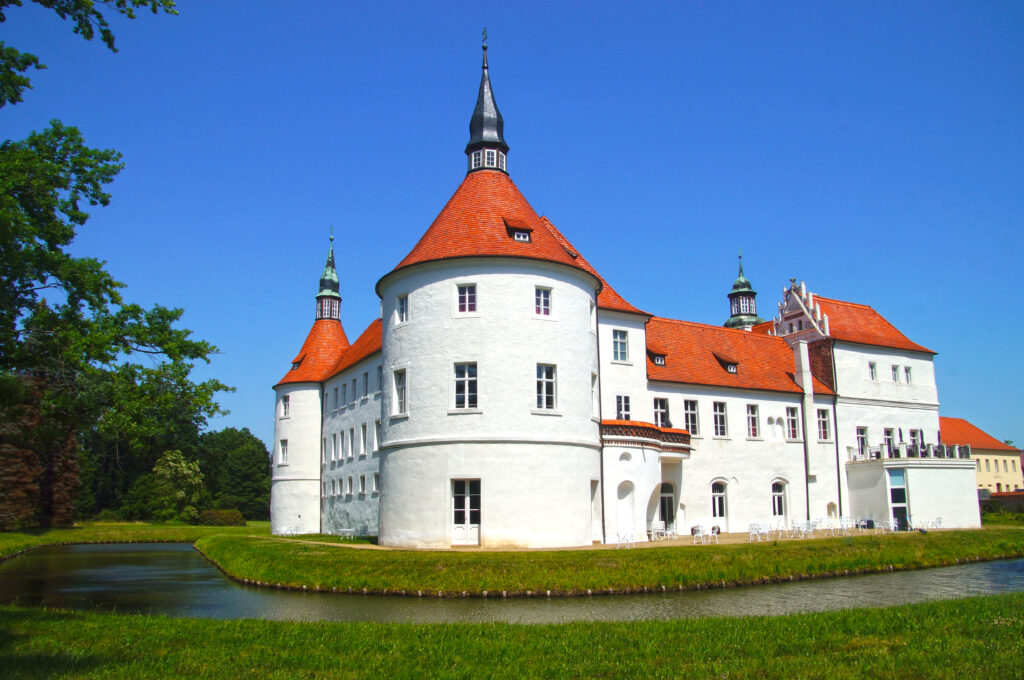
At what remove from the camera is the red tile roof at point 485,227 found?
2602 centimetres

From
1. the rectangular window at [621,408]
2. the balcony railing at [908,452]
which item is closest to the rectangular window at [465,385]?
the rectangular window at [621,408]

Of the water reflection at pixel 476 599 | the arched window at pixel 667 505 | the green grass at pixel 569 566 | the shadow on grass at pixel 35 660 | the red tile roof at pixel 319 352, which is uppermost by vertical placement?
the red tile roof at pixel 319 352

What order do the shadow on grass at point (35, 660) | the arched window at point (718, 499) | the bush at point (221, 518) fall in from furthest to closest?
the bush at point (221, 518), the arched window at point (718, 499), the shadow on grass at point (35, 660)

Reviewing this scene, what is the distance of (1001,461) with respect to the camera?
3130 inches

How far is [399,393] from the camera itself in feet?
87.1

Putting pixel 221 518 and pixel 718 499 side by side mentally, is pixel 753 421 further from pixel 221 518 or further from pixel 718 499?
pixel 221 518

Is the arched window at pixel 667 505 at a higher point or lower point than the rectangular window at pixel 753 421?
lower

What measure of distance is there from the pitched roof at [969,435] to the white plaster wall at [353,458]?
202 ft

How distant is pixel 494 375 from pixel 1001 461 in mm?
74547

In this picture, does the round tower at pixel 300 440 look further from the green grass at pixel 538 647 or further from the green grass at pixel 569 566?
the green grass at pixel 538 647

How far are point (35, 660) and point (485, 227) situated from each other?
19.8 m

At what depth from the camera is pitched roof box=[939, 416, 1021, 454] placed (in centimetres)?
7756

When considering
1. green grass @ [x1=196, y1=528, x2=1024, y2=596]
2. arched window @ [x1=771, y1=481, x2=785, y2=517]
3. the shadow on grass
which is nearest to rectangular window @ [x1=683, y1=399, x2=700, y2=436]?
arched window @ [x1=771, y1=481, x2=785, y2=517]

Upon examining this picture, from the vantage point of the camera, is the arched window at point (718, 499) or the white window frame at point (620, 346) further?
the arched window at point (718, 499)
